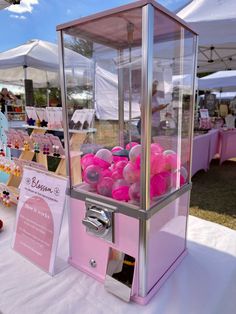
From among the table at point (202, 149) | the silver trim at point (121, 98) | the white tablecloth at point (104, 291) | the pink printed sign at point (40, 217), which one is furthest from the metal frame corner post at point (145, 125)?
the table at point (202, 149)

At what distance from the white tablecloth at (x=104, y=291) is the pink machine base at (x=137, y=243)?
0.03 metres

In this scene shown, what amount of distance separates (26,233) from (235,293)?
0.86 metres

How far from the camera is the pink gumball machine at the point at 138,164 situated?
27.8 inches

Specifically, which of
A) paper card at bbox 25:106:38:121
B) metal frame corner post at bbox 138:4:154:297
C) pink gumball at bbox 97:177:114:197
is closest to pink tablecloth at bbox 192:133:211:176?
paper card at bbox 25:106:38:121

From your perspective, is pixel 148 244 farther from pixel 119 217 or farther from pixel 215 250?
pixel 215 250

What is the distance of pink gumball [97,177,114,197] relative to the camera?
856 millimetres

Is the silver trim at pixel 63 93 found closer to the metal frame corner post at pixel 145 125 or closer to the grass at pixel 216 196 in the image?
the metal frame corner post at pixel 145 125

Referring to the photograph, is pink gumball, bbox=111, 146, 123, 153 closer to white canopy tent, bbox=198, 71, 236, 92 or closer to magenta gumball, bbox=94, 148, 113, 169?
magenta gumball, bbox=94, 148, 113, 169

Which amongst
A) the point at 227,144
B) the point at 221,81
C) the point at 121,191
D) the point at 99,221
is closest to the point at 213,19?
the point at 121,191

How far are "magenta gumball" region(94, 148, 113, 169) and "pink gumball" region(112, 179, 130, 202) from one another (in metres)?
0.13

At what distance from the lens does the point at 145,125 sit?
0.67m

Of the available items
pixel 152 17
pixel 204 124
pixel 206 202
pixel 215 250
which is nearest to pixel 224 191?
pixel 206 202

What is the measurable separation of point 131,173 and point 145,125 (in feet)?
0.64

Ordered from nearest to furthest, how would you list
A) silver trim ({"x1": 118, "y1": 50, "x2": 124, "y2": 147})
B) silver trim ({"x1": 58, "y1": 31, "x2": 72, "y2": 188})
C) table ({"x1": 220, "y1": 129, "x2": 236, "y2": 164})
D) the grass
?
silver trim ({"x1": 58, "y1": 31, "x2": 72, "y2": 188})
silver trim ({"x1": 118, "y1": 50, "x2": 124, "y2": 147})
the grass
table ({"x1": 220, "y1": 129, "x2": 236, "y2": 164})
